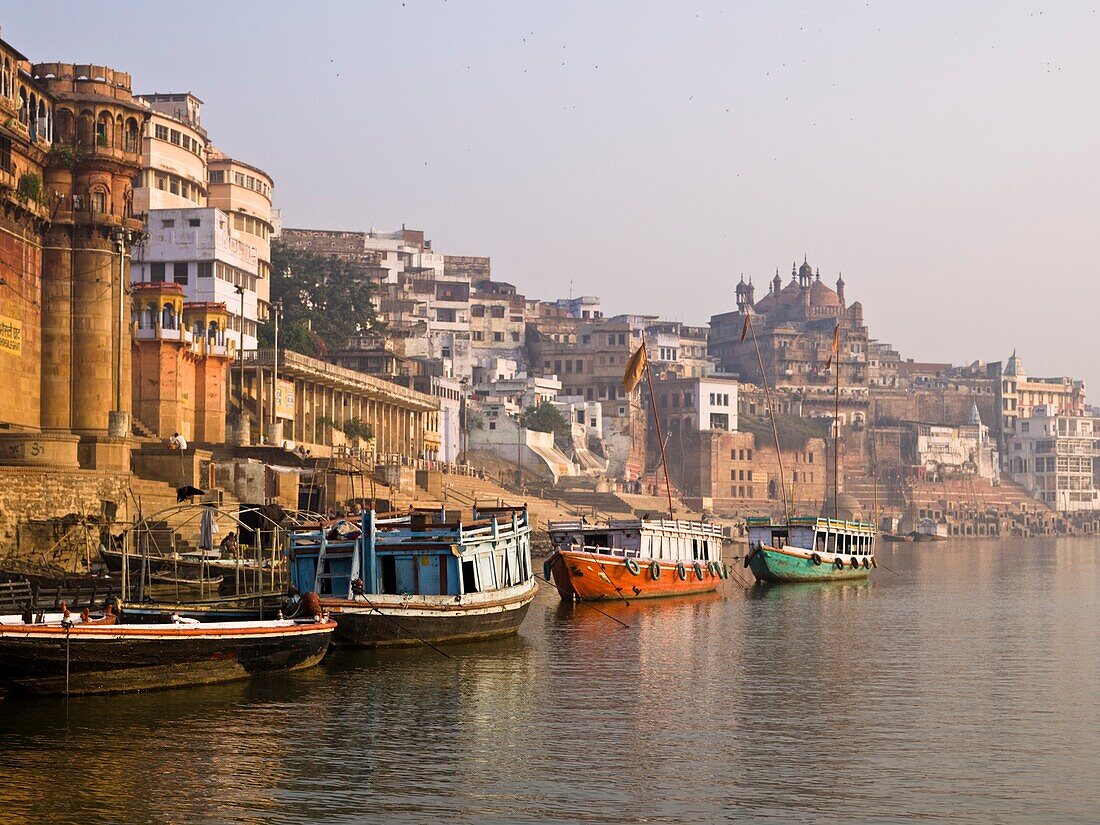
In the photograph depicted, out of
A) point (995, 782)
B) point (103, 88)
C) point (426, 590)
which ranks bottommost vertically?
point (995, 782)

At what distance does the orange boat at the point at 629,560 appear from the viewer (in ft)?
157

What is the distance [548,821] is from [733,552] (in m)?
86.2

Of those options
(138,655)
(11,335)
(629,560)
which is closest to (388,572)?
(138,655)

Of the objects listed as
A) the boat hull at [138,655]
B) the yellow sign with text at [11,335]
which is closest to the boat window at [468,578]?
the boat hull at [138,655]

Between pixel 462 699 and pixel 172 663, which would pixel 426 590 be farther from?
pixel 172 663

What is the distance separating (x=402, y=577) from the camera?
33.1 m

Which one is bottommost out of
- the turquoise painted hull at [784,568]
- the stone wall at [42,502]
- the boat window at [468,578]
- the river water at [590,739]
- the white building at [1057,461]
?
the river water at [590,739]

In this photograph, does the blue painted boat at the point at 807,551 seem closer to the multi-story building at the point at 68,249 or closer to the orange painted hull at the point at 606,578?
the orange painted hull at the point at 606,578

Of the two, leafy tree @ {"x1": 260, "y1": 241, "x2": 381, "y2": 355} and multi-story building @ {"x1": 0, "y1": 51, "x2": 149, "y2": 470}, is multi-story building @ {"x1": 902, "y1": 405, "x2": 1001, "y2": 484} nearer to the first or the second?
leafy tree @ {"x1": 260, "y1": 241, "x2": 381, "y2": 355}

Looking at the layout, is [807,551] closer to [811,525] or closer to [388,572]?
[811,525]

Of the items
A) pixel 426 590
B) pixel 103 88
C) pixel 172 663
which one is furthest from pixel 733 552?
pixel 172 663

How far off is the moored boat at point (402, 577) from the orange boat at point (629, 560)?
12576 millimetres

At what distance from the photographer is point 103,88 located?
178 feet

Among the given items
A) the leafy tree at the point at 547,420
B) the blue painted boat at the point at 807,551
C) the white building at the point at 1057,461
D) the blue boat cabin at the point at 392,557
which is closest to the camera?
the blue boat cabin at the point at 392,557
